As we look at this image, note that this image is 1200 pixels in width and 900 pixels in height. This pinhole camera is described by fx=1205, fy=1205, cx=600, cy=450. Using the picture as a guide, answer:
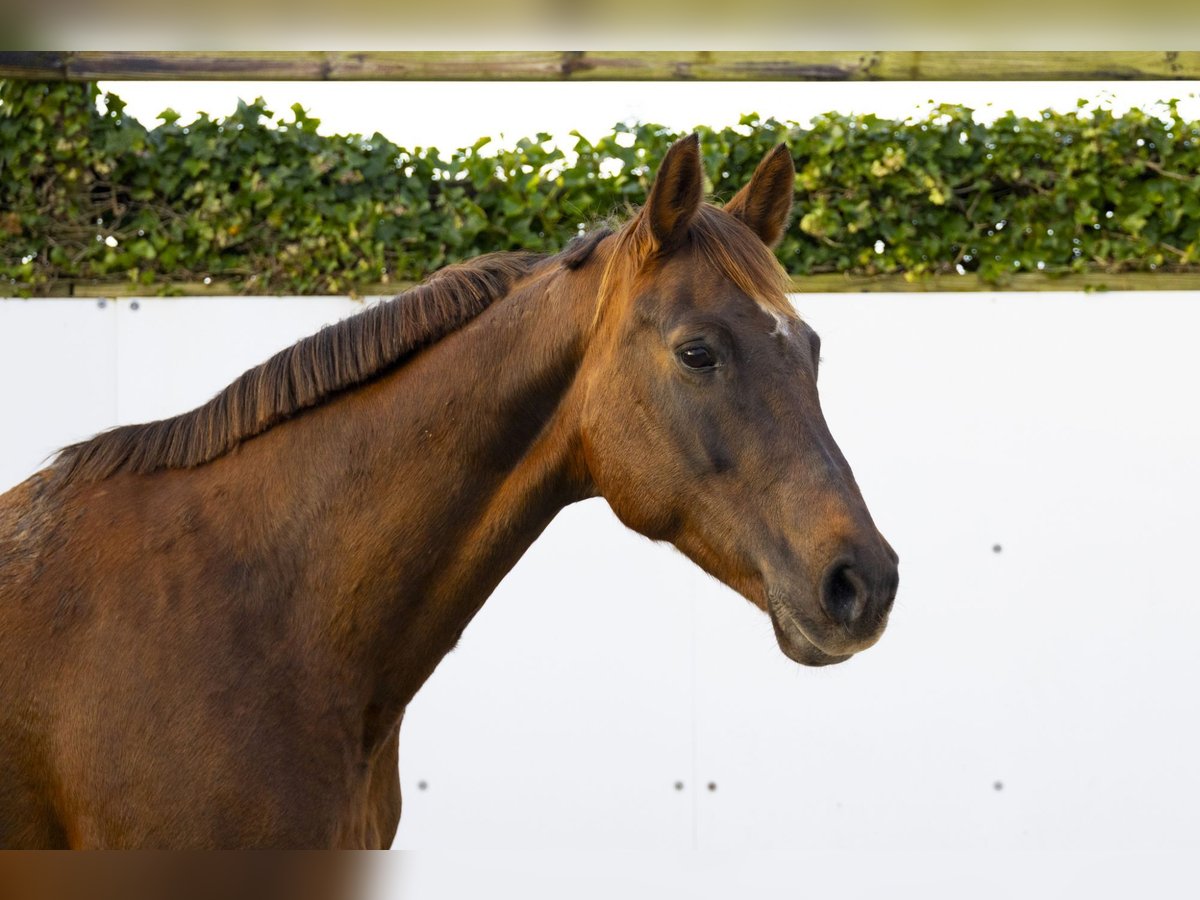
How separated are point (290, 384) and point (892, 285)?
3.54 metres

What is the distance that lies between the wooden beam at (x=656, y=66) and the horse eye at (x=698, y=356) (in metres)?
3.25

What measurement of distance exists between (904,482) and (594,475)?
3191 mm

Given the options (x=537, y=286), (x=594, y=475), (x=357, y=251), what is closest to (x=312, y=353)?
(x=537, y=286)

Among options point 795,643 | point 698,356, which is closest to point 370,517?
point 698,356

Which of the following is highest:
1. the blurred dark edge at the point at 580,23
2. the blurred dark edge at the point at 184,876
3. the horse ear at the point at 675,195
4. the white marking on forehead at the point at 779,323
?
the horse ear at the point at 675,195

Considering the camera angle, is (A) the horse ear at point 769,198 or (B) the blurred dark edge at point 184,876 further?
(A) the horse ear at point 769,198

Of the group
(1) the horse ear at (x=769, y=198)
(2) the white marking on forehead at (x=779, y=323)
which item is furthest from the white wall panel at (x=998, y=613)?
(2) the white marking on forehead at (x=779, y=323)

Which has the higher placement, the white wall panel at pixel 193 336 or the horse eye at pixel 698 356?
the white wall panel at pixel 193 336

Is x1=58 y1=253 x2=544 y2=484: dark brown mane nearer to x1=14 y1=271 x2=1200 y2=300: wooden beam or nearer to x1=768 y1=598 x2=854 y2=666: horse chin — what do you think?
x1=768 y1=598 x2=854 y2=666: horse chin

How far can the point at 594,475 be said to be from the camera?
220 cm

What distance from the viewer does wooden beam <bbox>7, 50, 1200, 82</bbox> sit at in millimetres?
5020

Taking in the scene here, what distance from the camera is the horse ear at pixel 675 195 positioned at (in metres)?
2.14

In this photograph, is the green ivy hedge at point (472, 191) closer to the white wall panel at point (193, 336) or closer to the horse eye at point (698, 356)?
the white wall panel at point (193, 336)

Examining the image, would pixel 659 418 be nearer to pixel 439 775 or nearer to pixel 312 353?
pixel 312 353
